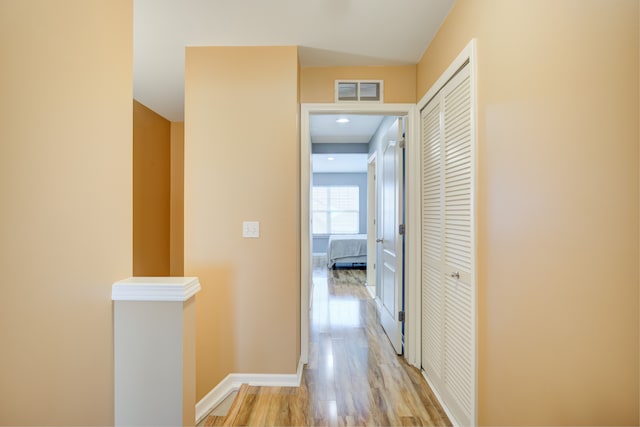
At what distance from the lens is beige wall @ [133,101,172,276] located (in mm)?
3826

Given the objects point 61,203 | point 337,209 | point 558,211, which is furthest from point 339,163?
point 61,203

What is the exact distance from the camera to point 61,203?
3.01 ft

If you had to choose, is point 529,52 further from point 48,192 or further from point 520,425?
point 48,192

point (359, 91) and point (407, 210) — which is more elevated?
point (359, 91)

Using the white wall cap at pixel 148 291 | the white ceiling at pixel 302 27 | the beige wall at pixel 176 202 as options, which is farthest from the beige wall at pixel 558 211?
the beige wall at pixel 176 202

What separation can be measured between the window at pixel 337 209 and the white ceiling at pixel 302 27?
7118mm

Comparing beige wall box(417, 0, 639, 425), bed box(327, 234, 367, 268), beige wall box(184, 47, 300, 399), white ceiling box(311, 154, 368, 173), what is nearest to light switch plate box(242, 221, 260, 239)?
beige wall box(184, 47, 300, 399)

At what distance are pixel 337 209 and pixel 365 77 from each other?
7.16 metres

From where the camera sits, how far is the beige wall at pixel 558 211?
80 cm

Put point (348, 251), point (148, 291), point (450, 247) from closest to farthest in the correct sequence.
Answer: point (148, 291), point (450, 247), point (348, 251)

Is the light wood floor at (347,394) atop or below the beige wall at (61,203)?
below

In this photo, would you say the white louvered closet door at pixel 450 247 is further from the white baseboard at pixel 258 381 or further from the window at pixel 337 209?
the window at pixel 337 209

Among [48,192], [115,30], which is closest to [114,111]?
[115,30]

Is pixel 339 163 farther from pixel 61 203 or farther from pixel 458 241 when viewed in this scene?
pixel 61 203
